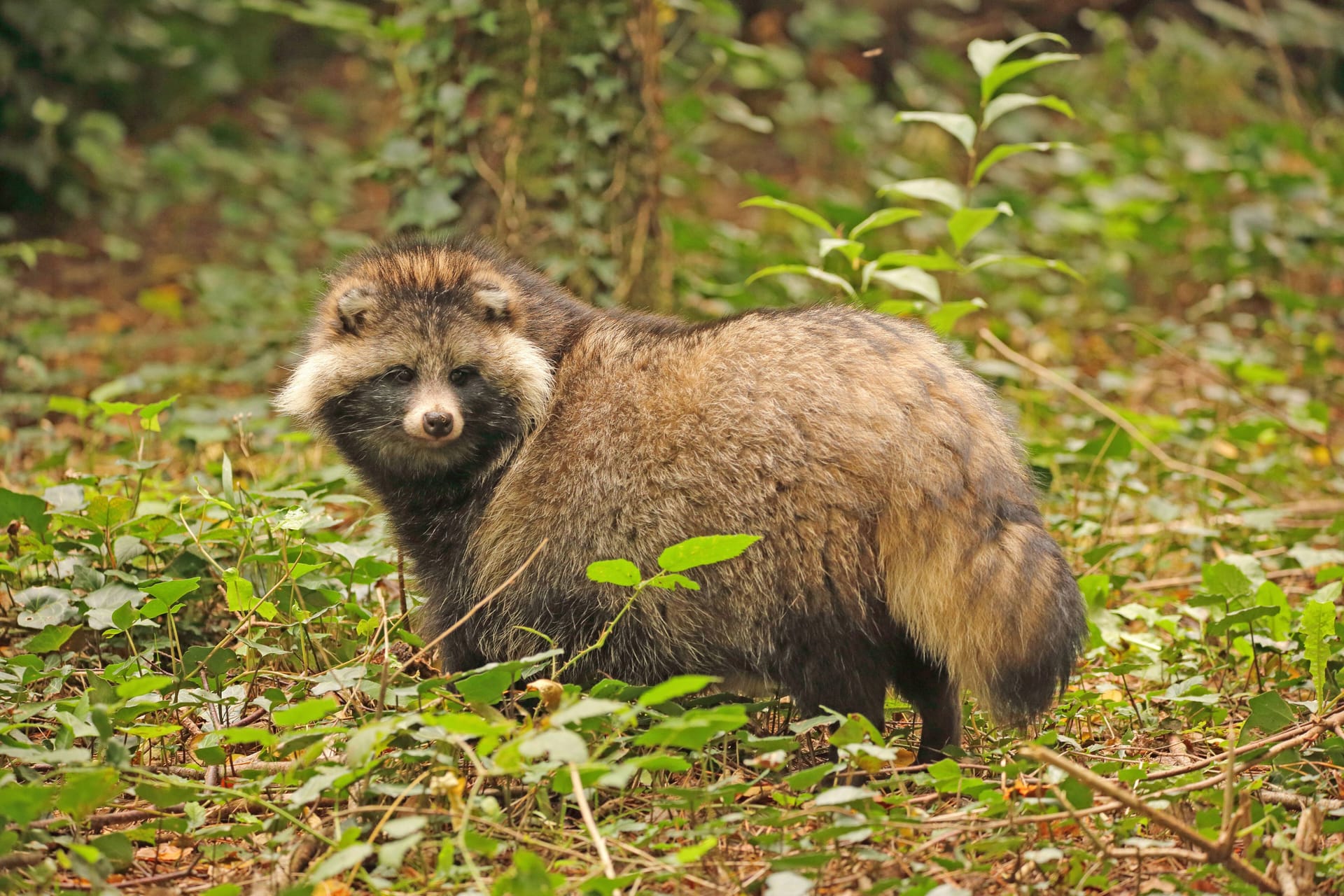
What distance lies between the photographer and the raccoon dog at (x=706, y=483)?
3.77m

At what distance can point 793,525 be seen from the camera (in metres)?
3.83

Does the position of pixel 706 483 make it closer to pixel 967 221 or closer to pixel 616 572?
pixel 616 572

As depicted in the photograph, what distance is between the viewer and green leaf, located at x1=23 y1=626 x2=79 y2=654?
4090 mm

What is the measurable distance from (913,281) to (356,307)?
2.39m

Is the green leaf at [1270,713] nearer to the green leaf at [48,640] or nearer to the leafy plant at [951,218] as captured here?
the leafy plant at [951,218]

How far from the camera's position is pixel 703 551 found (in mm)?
3426

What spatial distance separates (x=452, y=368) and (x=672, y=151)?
475cm

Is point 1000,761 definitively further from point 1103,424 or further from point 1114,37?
point 1114,37

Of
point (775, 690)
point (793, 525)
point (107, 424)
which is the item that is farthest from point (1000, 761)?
point (107, 424)

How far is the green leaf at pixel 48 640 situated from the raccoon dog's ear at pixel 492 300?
1726mm

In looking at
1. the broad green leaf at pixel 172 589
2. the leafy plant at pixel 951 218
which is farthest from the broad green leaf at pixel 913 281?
the broad green leaf at pixel 172 589

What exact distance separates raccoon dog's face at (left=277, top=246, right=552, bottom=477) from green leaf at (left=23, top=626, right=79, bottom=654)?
3.59ft

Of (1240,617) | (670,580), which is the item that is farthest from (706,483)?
(1240,617)

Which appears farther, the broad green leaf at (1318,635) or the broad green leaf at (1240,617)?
the broad green leaf at (1240,617)
